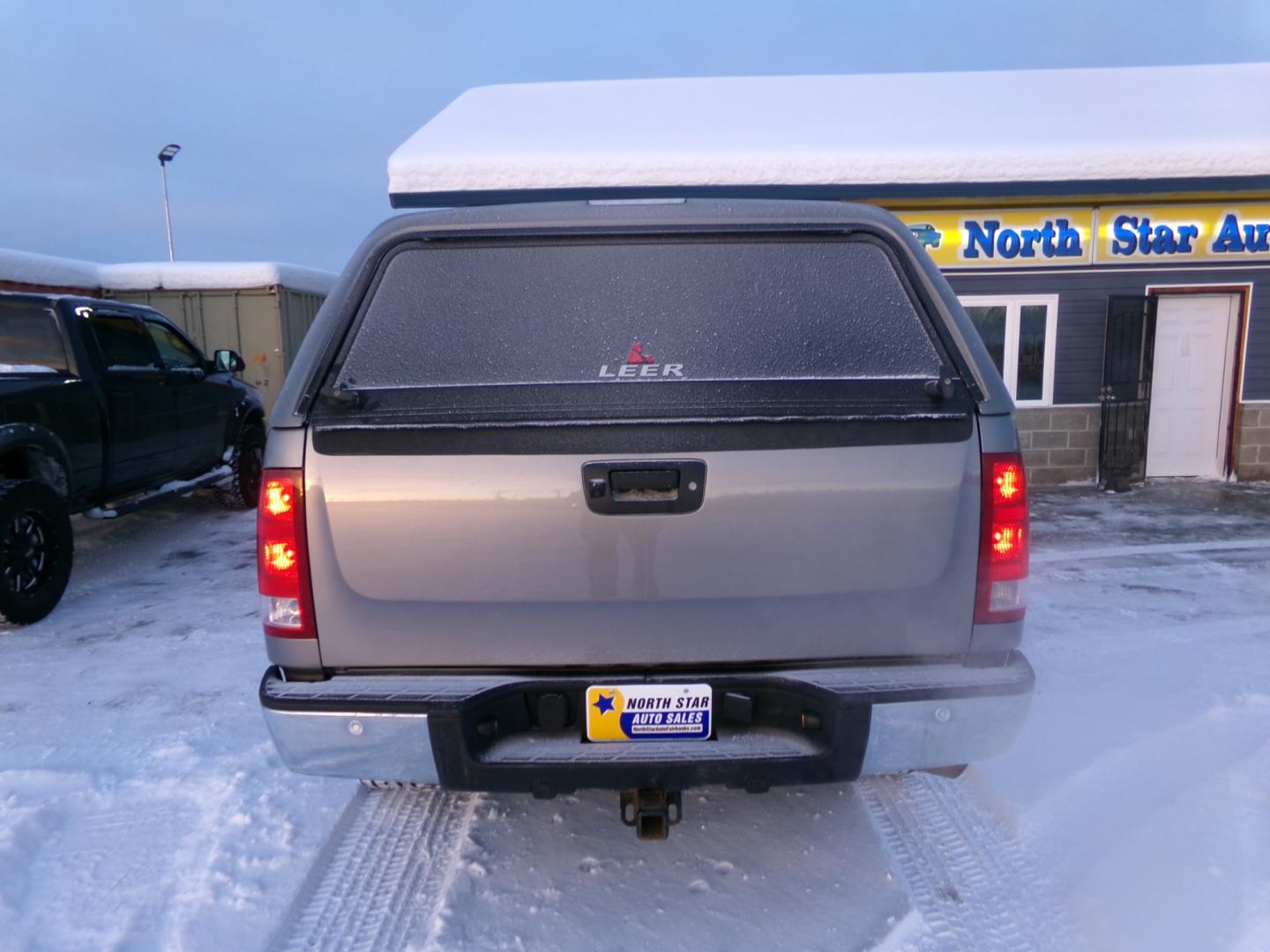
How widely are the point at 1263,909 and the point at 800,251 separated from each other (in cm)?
237

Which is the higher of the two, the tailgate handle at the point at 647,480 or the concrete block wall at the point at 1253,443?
the tailgate handle at the point at 647,480

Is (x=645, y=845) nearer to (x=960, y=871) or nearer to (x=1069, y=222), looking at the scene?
(x=960, y=871)

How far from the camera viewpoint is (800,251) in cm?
258

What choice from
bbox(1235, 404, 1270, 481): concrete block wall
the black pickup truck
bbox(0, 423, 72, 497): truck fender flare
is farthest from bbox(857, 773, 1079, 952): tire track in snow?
bbox(1235, 404, 1270, 481): concrete block wall

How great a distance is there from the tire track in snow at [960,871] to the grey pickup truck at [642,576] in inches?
21.7

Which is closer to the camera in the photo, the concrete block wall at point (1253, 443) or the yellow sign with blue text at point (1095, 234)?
the yellow sign with blue text at point (1095, 234)

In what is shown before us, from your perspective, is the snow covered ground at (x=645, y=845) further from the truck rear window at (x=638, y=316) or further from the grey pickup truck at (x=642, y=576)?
the truck rear window at (x=638, y=316)

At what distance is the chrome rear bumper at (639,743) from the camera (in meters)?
2.17

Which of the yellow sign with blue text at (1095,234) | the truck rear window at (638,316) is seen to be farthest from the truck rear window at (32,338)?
the yellow sign with blue text at (1095,234)

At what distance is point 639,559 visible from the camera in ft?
7.09

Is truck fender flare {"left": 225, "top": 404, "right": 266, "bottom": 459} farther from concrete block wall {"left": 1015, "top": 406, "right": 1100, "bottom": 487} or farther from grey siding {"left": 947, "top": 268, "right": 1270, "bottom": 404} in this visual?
concrete block wall {"left": 1015, "top": 406, "right": 1100, "bottom": 487}

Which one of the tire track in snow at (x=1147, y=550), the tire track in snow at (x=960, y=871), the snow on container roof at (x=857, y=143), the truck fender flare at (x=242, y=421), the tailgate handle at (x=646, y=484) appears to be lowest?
the tire track in snow at (x=960, y=871)

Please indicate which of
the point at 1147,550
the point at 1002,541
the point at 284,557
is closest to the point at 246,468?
the point at 284,557

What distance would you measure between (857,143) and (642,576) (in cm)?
895
